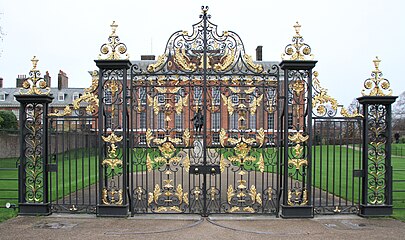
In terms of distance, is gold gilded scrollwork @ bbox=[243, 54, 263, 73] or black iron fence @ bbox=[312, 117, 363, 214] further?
gold gilded scrollwork @ bbox=[243, 54, 263, 73]

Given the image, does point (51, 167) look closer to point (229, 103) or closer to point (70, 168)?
point (70, 168)

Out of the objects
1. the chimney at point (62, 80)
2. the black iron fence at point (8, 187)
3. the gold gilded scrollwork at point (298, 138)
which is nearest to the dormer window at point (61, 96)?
the chimney at point (62, 80)

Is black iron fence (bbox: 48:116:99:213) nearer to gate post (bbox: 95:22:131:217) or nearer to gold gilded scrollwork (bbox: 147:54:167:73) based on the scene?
gate post (bbox: 95:22:131:217)

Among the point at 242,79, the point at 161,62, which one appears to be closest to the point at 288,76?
the point at 242,79

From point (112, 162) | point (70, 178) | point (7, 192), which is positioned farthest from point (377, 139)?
point (7, 192)

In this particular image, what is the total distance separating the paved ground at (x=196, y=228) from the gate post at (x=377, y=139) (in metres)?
0.34

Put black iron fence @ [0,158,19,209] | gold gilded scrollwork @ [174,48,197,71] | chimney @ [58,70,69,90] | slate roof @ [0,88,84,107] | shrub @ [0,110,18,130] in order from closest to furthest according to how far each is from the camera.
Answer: gold gilded scrollwork @ [174,48,197,71], black iron fence @ [0,158,19,209], shrub @ [0,110,18,130], slate roof @ [0,88,84,107], chimney @ [58,70,69,90]

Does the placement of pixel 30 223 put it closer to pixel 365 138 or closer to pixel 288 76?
pixel 288 76

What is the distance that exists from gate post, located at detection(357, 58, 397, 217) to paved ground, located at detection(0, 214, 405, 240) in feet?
1.10

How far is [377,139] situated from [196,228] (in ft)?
13.8

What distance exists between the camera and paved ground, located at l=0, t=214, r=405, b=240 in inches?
248

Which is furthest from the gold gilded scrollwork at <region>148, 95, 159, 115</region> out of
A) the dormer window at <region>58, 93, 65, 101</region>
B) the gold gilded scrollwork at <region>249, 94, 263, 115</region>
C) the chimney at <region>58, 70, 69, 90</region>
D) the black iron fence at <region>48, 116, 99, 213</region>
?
the chimney at <region>58, 70, 69, 90</region>

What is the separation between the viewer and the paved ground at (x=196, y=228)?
6.30 meters

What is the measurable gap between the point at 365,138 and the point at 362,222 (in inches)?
67.2
